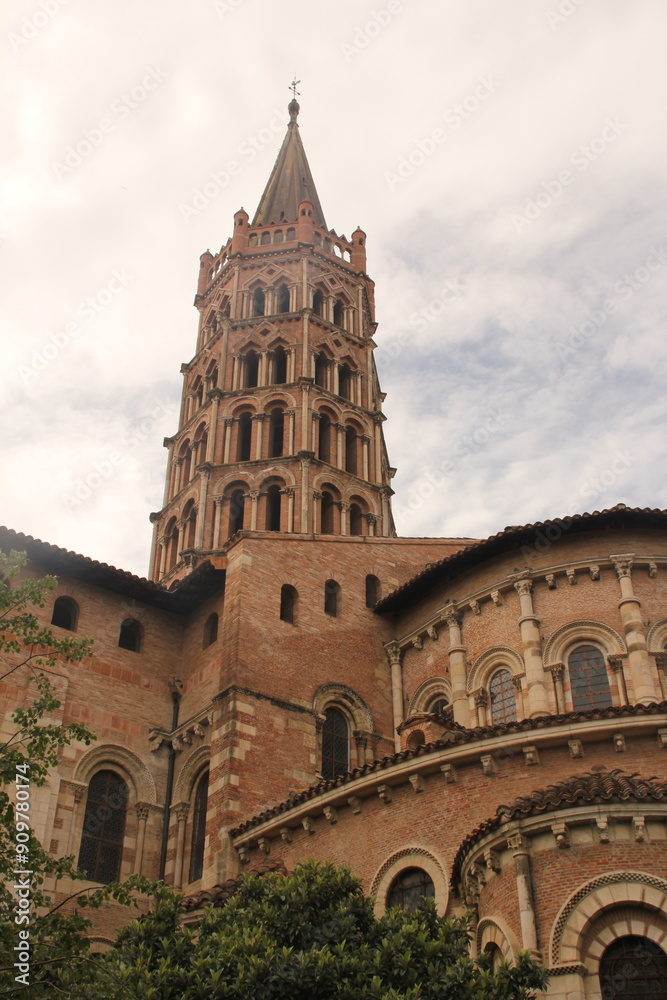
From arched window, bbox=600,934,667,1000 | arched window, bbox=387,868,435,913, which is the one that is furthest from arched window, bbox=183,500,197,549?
arched window, bbox=600,934,667,1000

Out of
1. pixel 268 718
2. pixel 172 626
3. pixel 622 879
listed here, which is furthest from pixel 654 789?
pixel 172 626

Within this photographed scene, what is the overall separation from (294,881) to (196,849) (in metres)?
10.1

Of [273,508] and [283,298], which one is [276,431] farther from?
[283,298]

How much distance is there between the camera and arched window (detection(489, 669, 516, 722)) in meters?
21.6

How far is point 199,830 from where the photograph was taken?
22.5 metres

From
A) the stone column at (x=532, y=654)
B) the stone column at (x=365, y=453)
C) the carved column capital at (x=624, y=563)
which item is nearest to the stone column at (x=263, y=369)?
the stone column at (x=365, y=453)

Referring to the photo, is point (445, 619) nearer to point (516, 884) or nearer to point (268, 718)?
point (268, 718)

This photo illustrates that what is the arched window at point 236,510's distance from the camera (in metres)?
36.4

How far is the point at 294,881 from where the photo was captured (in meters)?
12.9

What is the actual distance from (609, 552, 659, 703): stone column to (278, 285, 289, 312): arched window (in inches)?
968

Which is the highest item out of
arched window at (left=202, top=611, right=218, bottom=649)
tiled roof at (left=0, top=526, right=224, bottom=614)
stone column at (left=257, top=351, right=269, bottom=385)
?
stone column at (left=257, top=351, right=269, bottom=385)

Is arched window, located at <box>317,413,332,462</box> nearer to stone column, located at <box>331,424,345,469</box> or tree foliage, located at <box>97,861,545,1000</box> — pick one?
stone column, located at <box>331,424,345,469</box>

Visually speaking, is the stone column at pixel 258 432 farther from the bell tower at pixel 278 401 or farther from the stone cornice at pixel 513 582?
the stone cornice at pixel 513 582

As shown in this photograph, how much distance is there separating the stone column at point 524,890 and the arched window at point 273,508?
22428 mm
